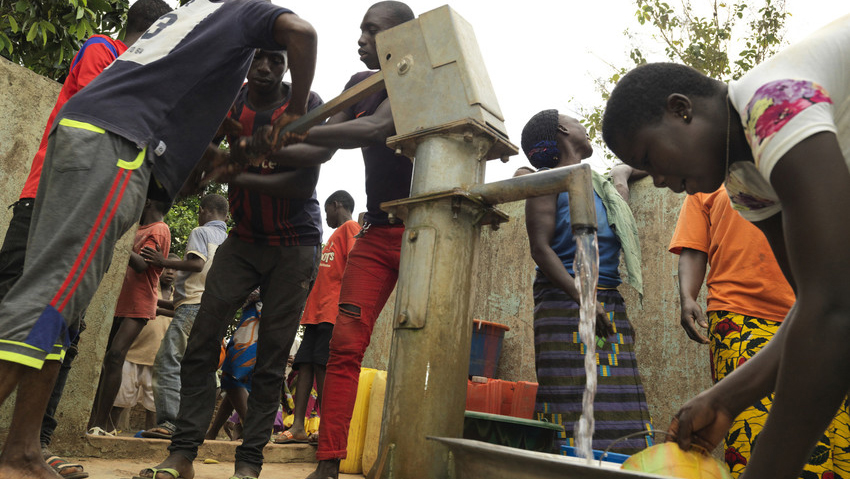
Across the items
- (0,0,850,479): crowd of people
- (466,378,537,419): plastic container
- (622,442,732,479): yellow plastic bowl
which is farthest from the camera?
(466,378,537,419): plastic container

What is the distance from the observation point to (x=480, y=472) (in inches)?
54.9

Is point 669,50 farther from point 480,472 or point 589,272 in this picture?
point 480,472

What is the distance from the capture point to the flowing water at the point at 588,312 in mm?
1789

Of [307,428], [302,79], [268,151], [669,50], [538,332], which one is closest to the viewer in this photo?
[302,79]

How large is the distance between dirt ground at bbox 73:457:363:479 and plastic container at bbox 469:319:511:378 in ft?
3.73

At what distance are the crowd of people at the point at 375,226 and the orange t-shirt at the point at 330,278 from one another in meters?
1.85

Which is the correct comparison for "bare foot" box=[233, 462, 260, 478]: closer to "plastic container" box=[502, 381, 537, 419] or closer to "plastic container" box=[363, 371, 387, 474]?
"plastic container" box=[363, 371, 387, 474]

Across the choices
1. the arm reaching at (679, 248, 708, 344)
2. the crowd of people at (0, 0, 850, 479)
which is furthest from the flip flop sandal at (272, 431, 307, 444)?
the arm reaching at (679, 248, 708, 344)

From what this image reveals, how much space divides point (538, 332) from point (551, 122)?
117 cm

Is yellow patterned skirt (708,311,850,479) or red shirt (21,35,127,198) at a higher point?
red shirt (21,35,127,198)

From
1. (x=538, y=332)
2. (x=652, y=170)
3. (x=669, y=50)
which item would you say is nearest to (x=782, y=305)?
(x=538, y=332)

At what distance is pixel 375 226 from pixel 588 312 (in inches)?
63.3

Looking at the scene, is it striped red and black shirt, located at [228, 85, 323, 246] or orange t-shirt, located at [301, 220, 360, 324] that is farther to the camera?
orange t-shirt, located at [301, 220, 360, 324]

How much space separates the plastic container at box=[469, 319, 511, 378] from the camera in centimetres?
472
